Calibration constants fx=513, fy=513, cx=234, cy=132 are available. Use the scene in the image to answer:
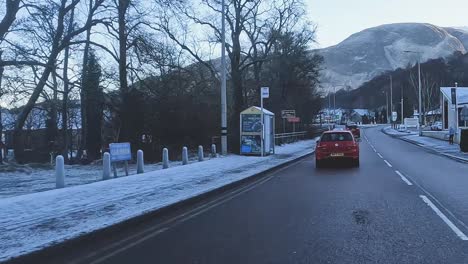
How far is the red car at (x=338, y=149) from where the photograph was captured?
21016mm

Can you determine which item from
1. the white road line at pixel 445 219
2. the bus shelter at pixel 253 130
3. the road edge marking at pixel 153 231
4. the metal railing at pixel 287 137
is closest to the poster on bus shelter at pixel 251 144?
the bus shelter at pixel 253 130

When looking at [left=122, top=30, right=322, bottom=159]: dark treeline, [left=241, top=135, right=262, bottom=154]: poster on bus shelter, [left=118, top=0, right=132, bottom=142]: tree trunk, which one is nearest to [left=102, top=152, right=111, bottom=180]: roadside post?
[left=241, top=135, right=262, bottom=154]: poster on bus shelter

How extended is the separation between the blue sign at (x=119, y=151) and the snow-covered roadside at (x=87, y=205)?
3.10 feet

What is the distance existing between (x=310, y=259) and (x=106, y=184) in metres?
8.58

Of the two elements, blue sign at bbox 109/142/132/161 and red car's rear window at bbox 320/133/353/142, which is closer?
blue sign at bbox 109/142/132/161

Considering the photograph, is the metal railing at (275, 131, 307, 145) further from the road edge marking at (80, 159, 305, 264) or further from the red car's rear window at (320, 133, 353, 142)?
the road edge marking at (80, 159, 305, 264)

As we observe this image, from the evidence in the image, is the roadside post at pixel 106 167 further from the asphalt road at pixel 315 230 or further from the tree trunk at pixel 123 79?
the tree trunk at pixel 123 79

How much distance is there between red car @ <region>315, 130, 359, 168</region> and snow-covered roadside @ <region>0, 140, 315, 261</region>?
5.42 m

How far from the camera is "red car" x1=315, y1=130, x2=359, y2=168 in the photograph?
21016 mm

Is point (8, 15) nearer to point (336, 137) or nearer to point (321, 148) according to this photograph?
point (321, 148)

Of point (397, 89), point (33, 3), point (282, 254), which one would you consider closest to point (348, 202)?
point (282, 254)

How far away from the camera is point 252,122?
2503 centimetres

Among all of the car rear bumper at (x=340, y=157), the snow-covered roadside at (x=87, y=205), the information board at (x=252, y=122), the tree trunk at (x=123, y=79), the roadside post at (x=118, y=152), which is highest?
the tree trunk at (x=123, y=79)

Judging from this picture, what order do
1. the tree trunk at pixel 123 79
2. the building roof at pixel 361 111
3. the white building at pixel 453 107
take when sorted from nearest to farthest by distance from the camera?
1. the tree trunk at pixel 123 79
2. the white building at pixel 453 107
3. the building roof at pixel 361 111
